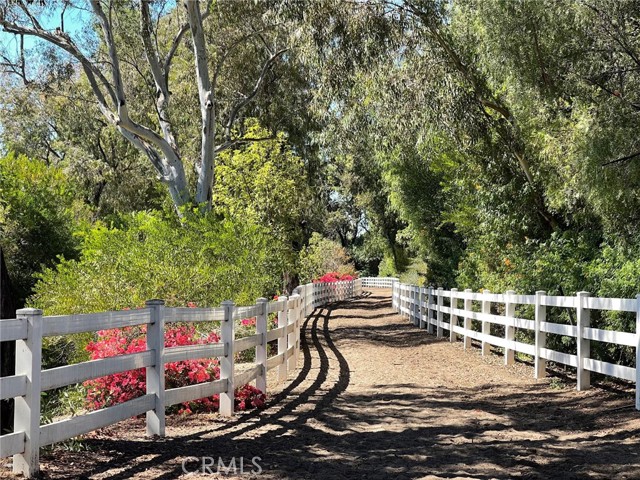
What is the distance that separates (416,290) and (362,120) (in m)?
5.72

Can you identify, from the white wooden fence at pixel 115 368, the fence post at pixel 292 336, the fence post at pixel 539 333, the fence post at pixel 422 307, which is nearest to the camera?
the white wooden fence at pixel 115 368

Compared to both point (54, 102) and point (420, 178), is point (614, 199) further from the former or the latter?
point (54, 102)

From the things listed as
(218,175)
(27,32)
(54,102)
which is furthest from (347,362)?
(54,102)

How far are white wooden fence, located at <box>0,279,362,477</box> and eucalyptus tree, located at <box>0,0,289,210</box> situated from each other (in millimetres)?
8941

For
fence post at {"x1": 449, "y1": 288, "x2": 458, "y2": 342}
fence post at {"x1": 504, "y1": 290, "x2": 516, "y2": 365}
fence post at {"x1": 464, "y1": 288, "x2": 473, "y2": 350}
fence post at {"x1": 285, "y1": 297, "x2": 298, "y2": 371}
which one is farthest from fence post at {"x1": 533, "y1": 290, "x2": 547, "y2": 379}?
fence post at {"x1": 449, "y1": 288, "x2": 458, "y2": 342}

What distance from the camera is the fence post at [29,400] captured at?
17.3ft

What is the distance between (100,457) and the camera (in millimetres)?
6273

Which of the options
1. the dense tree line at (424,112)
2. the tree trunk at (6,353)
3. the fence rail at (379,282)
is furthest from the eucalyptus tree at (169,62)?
the fence rail at (379,282)

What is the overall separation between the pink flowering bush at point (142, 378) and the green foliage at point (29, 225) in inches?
518

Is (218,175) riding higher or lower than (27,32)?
lower

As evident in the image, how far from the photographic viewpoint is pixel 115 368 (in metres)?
6.50

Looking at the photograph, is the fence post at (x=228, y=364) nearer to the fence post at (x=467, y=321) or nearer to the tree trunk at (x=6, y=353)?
the tree trunk at (x=6, y=353)

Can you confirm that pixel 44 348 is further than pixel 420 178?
No

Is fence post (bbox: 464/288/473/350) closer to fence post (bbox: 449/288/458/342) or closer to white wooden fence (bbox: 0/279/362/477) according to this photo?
fence post (bbox: 449/288/458/342)
